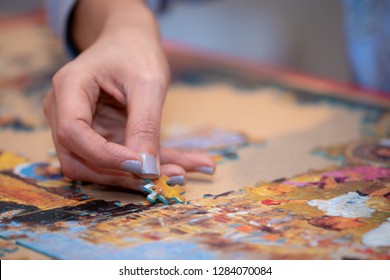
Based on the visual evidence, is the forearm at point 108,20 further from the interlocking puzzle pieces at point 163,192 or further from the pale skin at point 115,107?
the interlocking puzzle pieces at point 163,192

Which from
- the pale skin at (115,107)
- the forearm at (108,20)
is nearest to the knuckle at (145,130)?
the pale skin at (115,107)

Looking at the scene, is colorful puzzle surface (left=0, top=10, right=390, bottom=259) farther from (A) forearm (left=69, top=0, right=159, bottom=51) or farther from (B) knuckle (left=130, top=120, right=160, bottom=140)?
(A) forearm (left=69, top=0, right=159, bottom=51)

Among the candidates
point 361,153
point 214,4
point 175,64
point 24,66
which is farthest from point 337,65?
point 361,153

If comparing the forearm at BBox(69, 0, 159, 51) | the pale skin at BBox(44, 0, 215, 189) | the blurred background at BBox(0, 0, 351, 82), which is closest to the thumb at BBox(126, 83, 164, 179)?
the pale skin at BBox(44, 0, 215, 189)

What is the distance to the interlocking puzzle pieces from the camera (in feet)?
2.71

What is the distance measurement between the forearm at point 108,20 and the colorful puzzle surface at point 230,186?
0.18m

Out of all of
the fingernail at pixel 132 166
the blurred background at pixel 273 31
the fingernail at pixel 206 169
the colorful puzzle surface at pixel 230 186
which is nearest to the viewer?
the colorful puzzle surface at pixel 230 186

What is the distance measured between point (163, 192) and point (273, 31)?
67.6 inches

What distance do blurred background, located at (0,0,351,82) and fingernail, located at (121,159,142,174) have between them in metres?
1.48

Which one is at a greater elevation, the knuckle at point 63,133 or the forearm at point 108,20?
the forearm at point 108,20

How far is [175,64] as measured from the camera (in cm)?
157

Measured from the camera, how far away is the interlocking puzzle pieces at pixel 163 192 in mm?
827

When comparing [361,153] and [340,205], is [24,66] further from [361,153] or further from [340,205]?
[340,205]

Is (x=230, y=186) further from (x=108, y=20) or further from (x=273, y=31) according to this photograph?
(x=273, y=31)
